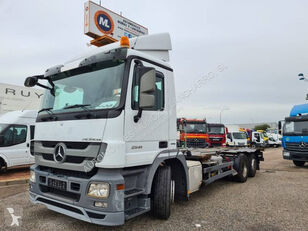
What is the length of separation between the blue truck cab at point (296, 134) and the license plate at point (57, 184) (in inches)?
409

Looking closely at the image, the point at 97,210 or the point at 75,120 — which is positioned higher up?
the point at 75,120

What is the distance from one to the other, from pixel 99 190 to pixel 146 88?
146 cm

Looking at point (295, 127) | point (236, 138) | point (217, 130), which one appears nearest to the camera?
point (295, 127)

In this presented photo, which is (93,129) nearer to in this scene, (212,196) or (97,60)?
(97,60)

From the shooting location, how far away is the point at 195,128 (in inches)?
579

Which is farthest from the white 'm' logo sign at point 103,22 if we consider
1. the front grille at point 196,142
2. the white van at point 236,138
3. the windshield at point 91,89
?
the white van at point 236,138

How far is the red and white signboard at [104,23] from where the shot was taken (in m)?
11.8

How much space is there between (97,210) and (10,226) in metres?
1.88

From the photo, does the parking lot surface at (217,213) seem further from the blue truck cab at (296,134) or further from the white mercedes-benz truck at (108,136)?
the blue truck cab at (296,134)

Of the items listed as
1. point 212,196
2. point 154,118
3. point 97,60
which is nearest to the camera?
point 97,60

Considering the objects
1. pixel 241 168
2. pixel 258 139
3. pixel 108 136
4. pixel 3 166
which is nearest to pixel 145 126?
pixel 108 136

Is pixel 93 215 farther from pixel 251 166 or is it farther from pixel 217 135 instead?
pixel 217 135

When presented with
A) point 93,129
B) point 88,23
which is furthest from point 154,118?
point 88,23

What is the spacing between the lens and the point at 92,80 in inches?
132
